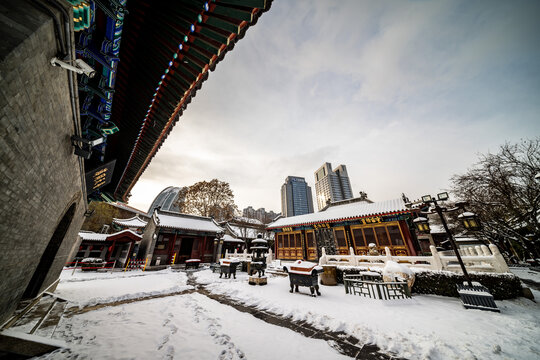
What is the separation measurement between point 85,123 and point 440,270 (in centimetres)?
1188

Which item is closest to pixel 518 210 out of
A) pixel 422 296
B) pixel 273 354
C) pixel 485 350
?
pixel 422 296

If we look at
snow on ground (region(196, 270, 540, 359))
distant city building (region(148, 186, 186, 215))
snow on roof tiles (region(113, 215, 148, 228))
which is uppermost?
distant city building (region(148, 186, 186, 215))

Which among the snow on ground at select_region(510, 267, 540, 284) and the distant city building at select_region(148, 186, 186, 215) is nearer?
the snow on ground at select_region(510, 267, 540, 284)

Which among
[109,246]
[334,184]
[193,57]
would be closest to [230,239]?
[109,246]

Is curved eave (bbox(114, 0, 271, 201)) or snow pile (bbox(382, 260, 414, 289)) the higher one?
curved eave (bbox(114, 0, 271, 201))

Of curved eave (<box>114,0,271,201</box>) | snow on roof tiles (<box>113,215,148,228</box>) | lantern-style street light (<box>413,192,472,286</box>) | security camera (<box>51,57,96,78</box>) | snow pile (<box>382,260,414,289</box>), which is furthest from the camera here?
snow on roof tiles (<box>113,215,148,228</box>)

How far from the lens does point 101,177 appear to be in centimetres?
632

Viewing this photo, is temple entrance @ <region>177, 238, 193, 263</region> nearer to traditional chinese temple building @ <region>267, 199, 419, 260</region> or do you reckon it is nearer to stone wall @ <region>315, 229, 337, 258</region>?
traditional chinese temple building @ <region>267, 199, 419, 260</region>

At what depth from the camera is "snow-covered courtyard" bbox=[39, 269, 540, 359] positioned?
2871 millimetres

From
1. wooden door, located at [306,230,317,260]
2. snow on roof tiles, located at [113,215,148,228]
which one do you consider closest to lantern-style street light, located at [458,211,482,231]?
wooden door, located at [306,230,317,260]

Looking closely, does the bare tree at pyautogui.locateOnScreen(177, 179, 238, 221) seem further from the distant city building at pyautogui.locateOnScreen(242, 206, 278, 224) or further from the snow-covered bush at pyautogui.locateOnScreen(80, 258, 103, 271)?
the distant city building at pyautogui.locateOnScreen(242, 206, 278, 224)

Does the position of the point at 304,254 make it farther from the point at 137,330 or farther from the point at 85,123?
the point at 85,123

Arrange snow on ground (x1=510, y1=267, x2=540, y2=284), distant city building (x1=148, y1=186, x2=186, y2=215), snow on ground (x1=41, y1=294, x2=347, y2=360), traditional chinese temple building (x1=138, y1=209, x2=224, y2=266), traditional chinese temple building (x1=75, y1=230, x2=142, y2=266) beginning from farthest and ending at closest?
distant city building (x1=148, y1=186, x2=186, y2=215) → traditional chinese temple building (x1=138, y1=209, x2=224, y2=266) → traditional chinese temple building (x1=75, y1=230, x2=142, y2=266) → snow on ground (x1=510, y1=267, x2=540, y2=284) → snow on ground (x1=41, y1=294, x2=347, y2=360)

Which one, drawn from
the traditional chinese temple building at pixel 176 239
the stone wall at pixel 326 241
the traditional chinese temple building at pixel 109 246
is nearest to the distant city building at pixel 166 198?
the traditional chinese temple building at pixel 176 239
